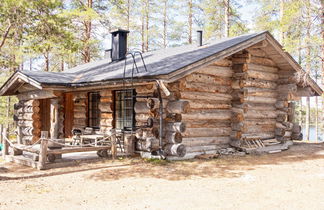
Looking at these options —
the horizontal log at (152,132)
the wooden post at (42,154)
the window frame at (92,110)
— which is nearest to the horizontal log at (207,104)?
the horizontal log at (152,132)

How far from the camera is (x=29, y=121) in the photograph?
47.3 ft

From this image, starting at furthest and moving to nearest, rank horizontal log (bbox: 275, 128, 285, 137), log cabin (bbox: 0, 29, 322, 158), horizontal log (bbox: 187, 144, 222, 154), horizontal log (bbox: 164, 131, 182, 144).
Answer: horizontal log (bbox: 275, 128, 285, 137)
horizontal log (bbox: 187, 144, 222, 154)
log cabin (bbox: 0, 29, 322, 158)
horizontal log (bbox: 164, 131, 182, 144)

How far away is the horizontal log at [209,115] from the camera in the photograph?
11148 millimetres

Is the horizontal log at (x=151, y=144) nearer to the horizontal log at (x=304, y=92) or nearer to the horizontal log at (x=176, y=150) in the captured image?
the horizontal log at (x=176, y=150)

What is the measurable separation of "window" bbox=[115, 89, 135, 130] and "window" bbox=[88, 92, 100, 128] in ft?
4.73

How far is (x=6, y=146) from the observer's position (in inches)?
440

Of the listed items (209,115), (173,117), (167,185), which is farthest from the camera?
(209,115)

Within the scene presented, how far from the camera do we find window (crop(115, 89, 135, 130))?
1214 cm

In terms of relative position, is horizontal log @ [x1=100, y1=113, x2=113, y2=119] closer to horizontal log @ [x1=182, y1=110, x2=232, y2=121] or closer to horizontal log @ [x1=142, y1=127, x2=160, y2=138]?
horizontal log @ [x1=142, y1=127, x2=160, y2=138]

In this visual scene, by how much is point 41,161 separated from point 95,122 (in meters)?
4.89

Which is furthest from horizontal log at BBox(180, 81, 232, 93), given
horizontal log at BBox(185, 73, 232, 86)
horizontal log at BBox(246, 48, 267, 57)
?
horizontal log at BBox(246, 48, 267, 57)

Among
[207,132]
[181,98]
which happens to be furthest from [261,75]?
[181,98]

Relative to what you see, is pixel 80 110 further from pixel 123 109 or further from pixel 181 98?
pixel 181 98

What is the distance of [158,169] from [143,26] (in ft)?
78.1
